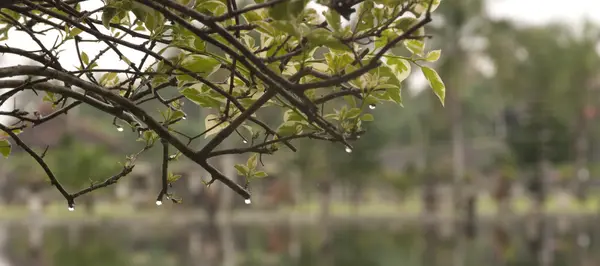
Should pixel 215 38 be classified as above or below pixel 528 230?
below

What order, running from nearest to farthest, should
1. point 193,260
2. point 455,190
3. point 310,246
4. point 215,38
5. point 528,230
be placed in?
1. point 215,38
2. point 193,260
3. point 310,246
4. point 528,230
5. point 455,190

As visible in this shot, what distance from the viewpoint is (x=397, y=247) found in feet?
32.7

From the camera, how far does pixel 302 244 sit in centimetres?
1121

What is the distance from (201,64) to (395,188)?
17178 mm

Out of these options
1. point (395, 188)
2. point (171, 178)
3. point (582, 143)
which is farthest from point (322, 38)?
point (582, 143)

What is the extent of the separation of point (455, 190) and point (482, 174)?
4249 millimetres

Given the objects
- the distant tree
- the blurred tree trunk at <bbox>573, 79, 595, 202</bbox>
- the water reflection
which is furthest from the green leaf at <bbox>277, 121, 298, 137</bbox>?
the blurred tree trunk at <bbox>573, 79, 595, 202</bbox>

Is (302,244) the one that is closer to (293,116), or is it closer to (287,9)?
(293,116)

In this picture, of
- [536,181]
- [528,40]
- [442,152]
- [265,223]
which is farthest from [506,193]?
[442,152]

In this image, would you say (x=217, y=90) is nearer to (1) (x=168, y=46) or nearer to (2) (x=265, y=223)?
(1) (x=168, y=46)

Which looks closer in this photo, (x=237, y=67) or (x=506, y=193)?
(x=237, y=67)

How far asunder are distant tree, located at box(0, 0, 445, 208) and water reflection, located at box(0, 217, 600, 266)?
24.8ft

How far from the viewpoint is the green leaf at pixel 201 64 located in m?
0.69

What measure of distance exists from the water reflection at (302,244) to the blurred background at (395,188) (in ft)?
0.15
